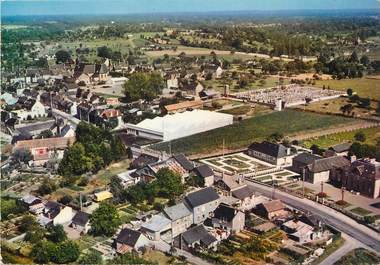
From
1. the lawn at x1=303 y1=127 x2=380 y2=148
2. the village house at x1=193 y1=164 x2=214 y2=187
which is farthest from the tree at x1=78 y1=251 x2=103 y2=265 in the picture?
the lawn at x1=303 y1=127 x2=380 y2=148

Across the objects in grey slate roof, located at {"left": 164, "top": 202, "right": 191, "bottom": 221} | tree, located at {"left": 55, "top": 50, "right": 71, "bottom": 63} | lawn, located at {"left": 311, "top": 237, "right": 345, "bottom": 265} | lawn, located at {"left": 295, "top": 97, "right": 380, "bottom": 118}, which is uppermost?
tree, located at {"left": 55, "top": 50, "right": 71, "bottom": 63}

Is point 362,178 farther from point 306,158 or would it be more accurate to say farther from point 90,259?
point 90,259

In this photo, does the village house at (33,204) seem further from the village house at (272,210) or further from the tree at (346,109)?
the tree at (346,109)

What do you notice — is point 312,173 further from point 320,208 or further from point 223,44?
point 223,44

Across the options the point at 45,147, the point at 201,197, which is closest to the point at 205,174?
the point at 201,197

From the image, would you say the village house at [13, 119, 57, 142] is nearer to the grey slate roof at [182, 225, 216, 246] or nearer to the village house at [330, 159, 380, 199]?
the grey slate roof at [182, 225, 216, 246]

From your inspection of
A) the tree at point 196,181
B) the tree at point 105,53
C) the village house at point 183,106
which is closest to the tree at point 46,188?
the tree at point 196,181
